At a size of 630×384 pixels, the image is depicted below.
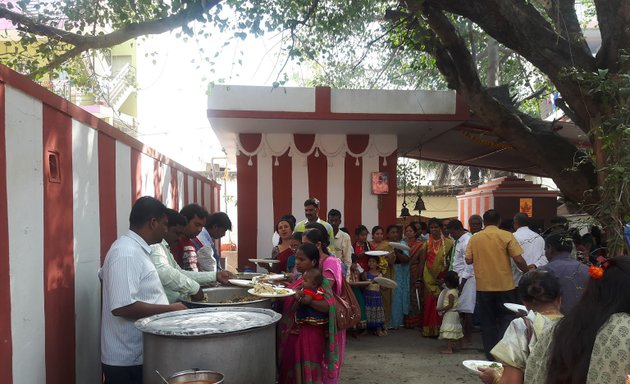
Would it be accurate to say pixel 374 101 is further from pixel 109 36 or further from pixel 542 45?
pixel 109 36

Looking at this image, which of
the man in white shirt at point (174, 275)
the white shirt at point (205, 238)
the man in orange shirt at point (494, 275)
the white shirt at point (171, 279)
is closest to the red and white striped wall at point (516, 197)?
the man in orange shirt at point (494, 275)

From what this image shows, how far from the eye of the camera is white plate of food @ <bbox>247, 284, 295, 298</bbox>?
3.76 m

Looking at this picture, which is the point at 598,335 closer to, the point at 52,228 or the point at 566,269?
the point at 566,269

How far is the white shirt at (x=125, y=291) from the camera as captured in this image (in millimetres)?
2945

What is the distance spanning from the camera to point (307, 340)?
4.01 metres

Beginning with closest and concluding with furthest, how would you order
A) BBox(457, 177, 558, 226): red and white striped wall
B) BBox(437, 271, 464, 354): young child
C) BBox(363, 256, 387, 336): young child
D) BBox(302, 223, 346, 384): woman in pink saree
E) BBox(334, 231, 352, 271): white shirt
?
1. BBox(302, 223, 346, 384): woman in pink saree
2. BBox(437, 271, 464, 354): young child
3. BBox(334, 231, 352, 271): white shirt
4. BBox(363, 256, 387, 336): young child
5. BBox(457, 177, 558, 226): red and white striped wall

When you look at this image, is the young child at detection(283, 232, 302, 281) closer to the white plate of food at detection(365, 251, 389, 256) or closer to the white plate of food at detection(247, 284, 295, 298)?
the white plate of food at detection(247, 284, 295, 298)

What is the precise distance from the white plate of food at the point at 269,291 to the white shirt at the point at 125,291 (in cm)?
81

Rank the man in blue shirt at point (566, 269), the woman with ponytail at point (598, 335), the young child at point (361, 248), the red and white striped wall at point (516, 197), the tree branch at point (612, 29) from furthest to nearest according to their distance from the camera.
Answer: the red and white striped wall at point (516, 197) < the young child at point (361, 248) < the tree branch at point (612, 29) < the man in blue shirt at point (566, 269) < the woman with ponytail at point (598, 335)

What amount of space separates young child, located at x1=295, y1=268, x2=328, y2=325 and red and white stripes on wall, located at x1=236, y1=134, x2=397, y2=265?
5364 mm

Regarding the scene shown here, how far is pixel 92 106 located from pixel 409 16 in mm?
13352

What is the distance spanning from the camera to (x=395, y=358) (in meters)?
6.50

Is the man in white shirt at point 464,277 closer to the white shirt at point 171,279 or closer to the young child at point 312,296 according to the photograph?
the young child at point 312,296

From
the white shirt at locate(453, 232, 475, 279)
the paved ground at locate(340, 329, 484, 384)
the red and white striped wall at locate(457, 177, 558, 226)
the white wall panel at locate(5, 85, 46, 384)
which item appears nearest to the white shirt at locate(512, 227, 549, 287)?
the white shirt at locate(453, 232, 475, 279)
